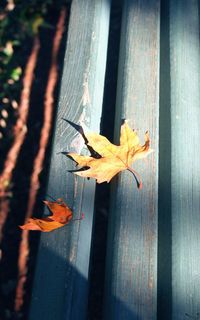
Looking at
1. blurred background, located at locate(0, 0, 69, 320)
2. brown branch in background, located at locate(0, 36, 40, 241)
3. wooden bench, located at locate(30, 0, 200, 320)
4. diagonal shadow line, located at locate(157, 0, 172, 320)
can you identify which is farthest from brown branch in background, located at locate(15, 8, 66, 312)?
diagonal shadow line, located at locate(157, 0, 172, 320)

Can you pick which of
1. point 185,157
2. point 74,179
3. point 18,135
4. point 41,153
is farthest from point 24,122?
point 185,157

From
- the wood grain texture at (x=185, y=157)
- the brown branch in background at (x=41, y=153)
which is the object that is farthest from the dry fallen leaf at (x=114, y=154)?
the brown branch in background at (x=41, y=153)

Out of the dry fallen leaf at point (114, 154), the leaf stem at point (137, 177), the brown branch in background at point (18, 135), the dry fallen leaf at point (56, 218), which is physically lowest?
the dry fallen leaf at point (56, 218)

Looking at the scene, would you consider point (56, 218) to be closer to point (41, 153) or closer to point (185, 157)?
point (185, 157)

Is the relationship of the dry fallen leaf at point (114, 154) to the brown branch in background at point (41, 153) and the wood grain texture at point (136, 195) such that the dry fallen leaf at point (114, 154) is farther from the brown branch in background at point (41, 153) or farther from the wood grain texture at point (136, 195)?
the brown branch in background at point (41, 153)

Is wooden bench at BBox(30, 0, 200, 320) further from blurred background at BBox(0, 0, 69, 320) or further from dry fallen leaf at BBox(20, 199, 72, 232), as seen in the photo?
blurred background at BBox(0, 0, 69, 320)

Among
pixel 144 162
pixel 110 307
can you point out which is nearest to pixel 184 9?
pixel 144 162

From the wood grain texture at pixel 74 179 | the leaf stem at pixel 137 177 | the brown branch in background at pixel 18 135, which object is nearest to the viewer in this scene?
the wood grain texture at pixel 74 179
